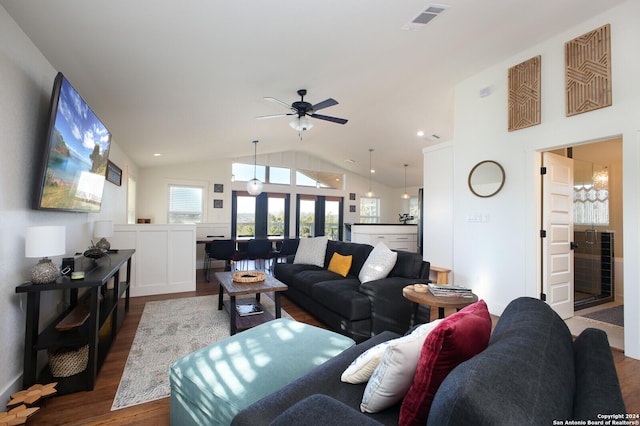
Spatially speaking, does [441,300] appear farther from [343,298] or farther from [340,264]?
[340,264]

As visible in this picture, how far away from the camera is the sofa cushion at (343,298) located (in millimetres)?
2787

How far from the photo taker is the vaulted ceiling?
210 centimetres

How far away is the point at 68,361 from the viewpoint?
2.14 m

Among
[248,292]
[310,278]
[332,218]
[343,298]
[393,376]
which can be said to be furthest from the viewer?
[332,218]

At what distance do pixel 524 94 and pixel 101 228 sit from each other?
17.2 feet

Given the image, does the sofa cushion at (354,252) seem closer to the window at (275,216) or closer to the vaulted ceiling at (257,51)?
the vaulted ceiling at (257,51)

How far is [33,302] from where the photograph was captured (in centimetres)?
196

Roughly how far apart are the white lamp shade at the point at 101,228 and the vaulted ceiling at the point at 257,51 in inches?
52.9

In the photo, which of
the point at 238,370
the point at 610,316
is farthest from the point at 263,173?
the point at 610,316

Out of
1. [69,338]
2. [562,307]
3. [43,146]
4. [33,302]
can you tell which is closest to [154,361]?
[69,338]

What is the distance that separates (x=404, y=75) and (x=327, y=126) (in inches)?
101

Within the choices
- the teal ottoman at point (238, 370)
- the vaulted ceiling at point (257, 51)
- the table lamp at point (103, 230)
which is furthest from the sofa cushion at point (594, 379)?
the table lamp at point (103, 230)

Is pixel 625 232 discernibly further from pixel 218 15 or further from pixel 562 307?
pixel 218 15

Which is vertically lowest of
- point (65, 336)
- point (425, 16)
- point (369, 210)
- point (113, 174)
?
point (65, 336)
